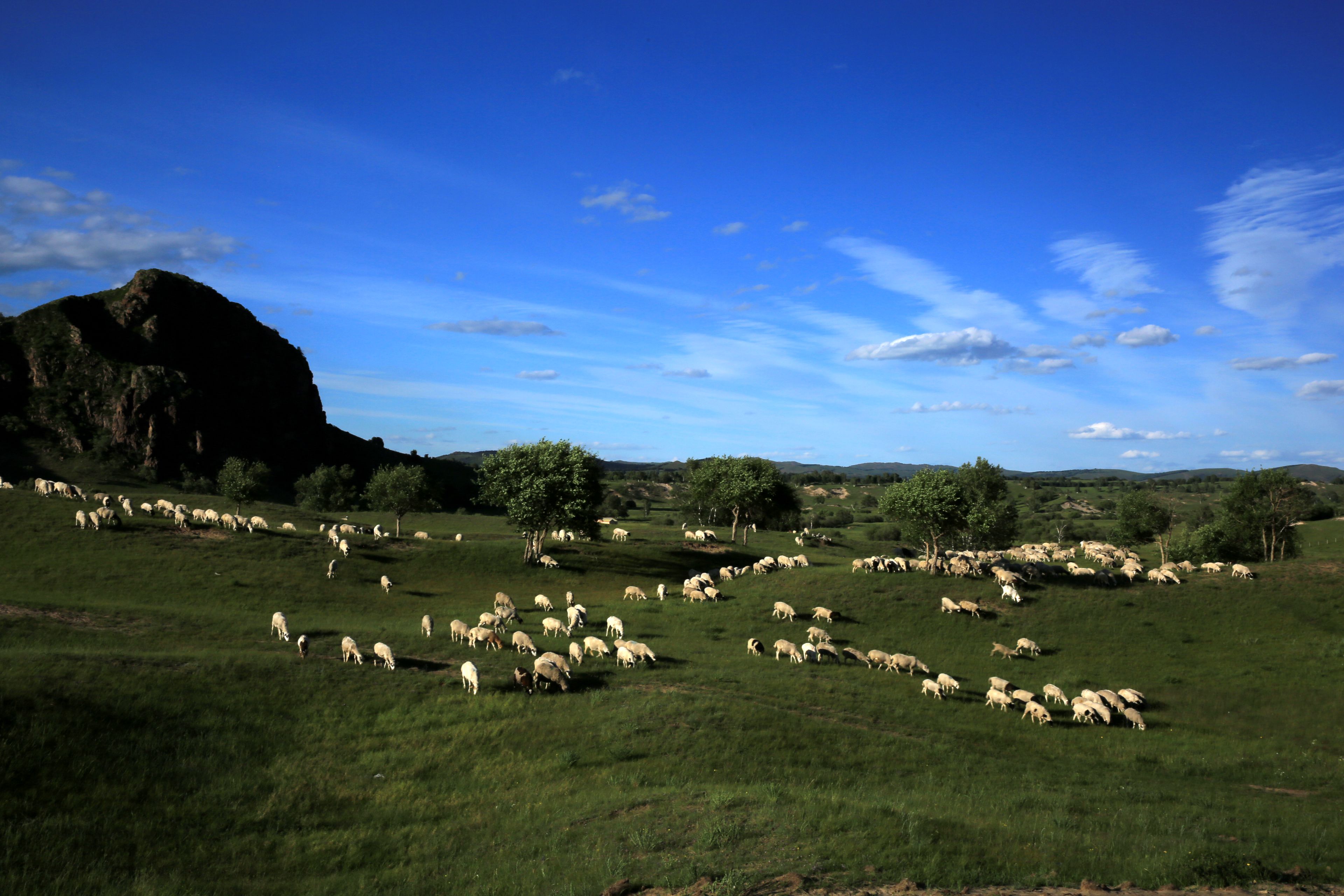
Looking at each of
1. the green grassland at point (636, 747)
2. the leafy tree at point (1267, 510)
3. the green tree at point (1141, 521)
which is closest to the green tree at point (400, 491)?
the green grassland at point (636, 747)

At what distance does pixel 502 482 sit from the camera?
54.0 metres

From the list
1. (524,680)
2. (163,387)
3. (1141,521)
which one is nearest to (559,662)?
(524,680)

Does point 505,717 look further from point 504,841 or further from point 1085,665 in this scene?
point 1085,665

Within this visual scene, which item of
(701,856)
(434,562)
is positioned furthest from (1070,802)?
(434,562)

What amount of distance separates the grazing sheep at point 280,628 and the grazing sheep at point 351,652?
407cm

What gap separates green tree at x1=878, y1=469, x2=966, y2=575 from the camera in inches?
1815

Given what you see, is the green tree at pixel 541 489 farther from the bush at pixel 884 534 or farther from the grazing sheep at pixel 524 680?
the bush at pixel 884 534

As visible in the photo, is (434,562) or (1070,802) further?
(434,562)

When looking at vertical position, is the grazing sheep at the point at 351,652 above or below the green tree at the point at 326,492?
below

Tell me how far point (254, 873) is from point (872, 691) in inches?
823

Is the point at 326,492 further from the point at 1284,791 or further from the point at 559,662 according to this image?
the point at 1284,791

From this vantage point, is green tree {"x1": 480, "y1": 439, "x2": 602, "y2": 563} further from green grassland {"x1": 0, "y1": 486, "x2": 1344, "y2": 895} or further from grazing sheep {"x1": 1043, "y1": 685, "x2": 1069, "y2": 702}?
grazing sheep {"x1": 1043, "y1": 685, "x2": 1069, "y2": 702}

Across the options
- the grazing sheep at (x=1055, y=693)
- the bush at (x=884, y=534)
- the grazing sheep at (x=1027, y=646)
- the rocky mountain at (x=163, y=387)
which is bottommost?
the grazing sheep at (x=1055, y=693)

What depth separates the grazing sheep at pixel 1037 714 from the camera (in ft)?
82.4
